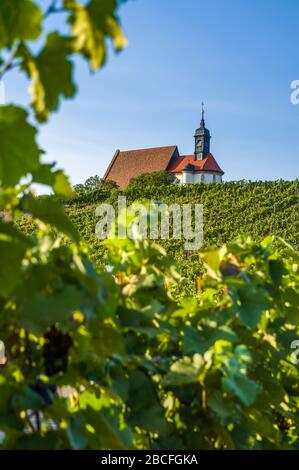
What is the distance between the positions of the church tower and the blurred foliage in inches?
2101

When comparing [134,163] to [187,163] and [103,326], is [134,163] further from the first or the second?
[103,326]

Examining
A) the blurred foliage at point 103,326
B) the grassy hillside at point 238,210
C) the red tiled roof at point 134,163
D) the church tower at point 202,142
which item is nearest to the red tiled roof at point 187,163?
the red tiled roof at point 134,163

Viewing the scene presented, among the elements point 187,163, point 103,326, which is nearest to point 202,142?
point 187,163

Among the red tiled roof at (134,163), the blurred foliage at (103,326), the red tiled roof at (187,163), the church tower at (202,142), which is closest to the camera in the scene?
the blurred foliage at (103,326)

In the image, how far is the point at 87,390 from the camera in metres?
0.74

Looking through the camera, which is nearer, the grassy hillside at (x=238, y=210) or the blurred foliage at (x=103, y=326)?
the blurred foliage at (x=103, y=326)

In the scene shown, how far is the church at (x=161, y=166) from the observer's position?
133 ft

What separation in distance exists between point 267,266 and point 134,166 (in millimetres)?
39976

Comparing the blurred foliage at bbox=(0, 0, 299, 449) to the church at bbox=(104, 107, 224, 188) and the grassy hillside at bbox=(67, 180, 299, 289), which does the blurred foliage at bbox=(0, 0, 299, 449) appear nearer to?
the grassy hillside at bbox=(67, 180, 299, 289)

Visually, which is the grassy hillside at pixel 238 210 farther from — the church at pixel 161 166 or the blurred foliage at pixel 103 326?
the church at pixel 161 166

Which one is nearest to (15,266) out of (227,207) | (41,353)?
(41,353)

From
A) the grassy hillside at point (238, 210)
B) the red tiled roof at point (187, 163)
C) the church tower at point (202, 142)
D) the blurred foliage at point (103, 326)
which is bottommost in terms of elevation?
the blurred foliage at point (103, 326)
